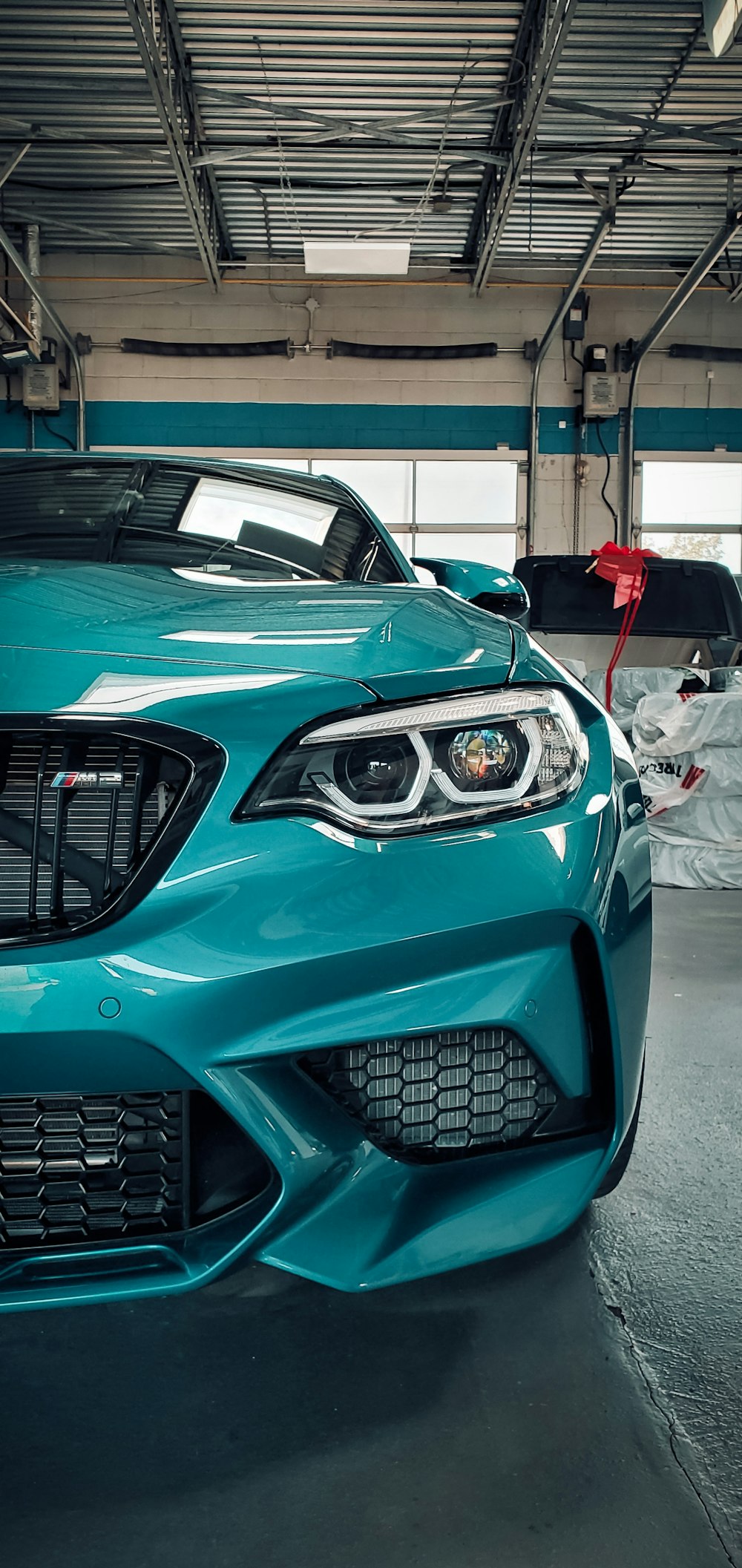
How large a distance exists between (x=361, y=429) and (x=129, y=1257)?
34.7ft

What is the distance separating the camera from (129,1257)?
0.97m

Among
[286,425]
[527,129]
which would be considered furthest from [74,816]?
[286,425]

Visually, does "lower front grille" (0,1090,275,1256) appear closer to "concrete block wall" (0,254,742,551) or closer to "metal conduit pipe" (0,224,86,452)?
"metal conduit pipe" (0,224,86,452)

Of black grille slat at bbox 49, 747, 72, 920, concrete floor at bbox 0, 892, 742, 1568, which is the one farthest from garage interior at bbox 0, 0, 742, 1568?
black grille slat at bbox 49, 747, 72, 920

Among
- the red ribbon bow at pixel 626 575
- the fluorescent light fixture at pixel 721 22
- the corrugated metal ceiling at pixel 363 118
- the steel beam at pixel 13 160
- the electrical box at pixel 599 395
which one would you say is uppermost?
the corrugated metal ceiling at pixel 363 118

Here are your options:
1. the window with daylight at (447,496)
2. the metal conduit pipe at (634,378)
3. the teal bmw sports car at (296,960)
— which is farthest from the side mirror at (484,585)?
the window with daylight at (447,496)

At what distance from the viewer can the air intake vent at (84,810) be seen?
0.97 m

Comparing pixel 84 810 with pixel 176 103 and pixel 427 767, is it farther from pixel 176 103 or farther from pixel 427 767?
pixel 176 103

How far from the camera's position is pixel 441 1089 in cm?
103

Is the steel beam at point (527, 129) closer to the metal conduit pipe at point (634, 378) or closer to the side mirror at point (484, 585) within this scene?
the metal conduit pipe at point (634, 378)

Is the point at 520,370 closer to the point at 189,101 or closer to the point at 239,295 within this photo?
the point at 239,295

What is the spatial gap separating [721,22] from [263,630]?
6388 mm

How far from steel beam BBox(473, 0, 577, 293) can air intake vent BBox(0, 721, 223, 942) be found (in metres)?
6.32

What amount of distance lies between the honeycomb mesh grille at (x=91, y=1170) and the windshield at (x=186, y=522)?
955 mm
